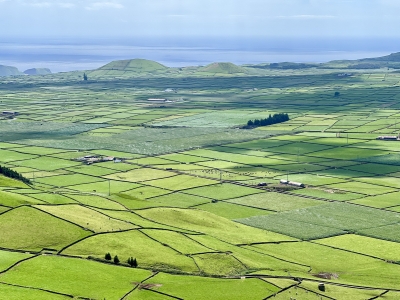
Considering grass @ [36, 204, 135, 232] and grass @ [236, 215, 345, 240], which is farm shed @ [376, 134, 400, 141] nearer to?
grass @ [236, 215, 345, 240]

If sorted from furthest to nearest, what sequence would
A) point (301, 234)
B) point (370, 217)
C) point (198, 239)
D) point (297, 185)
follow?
point (297, 185) → point (370, 217) → point (301, 234) → point (198, 239)

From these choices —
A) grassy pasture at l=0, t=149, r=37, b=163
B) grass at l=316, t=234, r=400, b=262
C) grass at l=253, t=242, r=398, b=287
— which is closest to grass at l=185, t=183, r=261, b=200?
grass at l=316, t=234, r=400, b=262

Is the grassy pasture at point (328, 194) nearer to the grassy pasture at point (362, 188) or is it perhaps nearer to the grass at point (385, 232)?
the grassy pasture at point (362, 188)

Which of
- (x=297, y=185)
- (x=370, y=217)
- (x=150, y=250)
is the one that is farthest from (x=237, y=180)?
(x=150, y=250)

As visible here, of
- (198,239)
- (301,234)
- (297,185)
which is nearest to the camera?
(198,239)

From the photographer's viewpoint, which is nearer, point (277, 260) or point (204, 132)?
point (277, 260)

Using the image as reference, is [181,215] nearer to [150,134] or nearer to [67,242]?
[67,242]

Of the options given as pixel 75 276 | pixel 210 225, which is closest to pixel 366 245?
pixel 210 225
